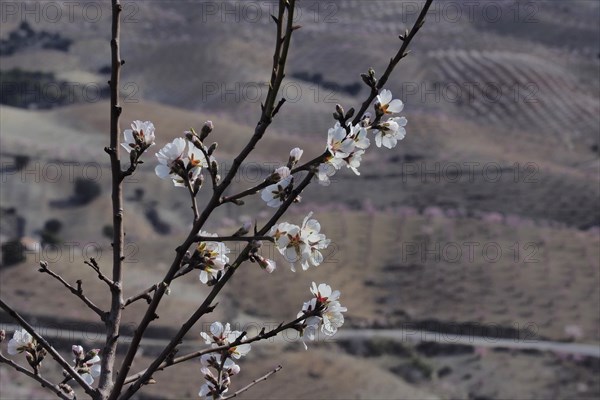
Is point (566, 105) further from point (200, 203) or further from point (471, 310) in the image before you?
point (471, 310)

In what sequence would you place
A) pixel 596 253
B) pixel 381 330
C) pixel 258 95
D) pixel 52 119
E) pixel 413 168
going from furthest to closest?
1. pixel 258 95
2. pixel 52 119
3. pixel 413 168
4. pixel 596 253
5. pixel 381 330

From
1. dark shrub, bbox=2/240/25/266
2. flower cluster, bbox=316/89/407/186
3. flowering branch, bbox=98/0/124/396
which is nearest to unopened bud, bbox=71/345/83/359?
flowering branch, bbox=98/0/124/396

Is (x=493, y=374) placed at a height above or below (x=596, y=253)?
below

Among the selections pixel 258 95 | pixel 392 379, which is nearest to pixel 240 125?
pixel 258 95

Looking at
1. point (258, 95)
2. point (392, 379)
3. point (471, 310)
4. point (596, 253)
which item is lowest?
point (392, 379)

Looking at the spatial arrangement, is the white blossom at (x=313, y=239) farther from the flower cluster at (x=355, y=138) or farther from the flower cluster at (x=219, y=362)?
the flower cluster at (x=219, y=362)

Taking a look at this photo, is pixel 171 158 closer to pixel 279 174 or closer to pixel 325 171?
pixel 279 174
